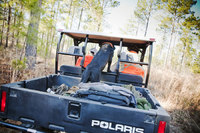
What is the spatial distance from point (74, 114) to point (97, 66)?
4.49 feet

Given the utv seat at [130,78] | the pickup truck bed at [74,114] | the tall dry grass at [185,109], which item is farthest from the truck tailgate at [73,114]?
the tall dry grass at [185,109]

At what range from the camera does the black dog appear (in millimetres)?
2328

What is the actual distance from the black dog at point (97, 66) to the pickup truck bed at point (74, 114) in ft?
3.21

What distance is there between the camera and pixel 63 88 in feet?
7.02

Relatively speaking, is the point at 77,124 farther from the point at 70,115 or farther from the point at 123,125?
the point at 123,125

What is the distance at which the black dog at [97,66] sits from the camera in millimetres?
2328

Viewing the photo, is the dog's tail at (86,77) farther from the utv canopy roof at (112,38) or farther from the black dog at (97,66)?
the utv canopy roof at (112,38)

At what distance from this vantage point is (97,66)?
8.29 feet

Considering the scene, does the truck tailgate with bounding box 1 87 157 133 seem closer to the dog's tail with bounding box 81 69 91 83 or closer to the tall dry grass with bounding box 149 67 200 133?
the dog's tail with bounding box 81 69 91 83

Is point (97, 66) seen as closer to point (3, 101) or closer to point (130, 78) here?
point (130, 78)

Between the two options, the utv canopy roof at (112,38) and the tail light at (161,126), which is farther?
the utv canopy roof at (112,38)

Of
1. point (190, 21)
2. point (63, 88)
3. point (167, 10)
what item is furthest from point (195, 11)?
point (63, 88)

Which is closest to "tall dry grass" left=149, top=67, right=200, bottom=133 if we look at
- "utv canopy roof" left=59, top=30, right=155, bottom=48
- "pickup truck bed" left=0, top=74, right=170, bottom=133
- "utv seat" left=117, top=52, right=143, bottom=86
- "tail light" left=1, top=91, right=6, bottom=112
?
"utv seat" left=117, top=52, right=143, bottom=86

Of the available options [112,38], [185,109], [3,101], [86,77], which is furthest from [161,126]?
[185,109]
